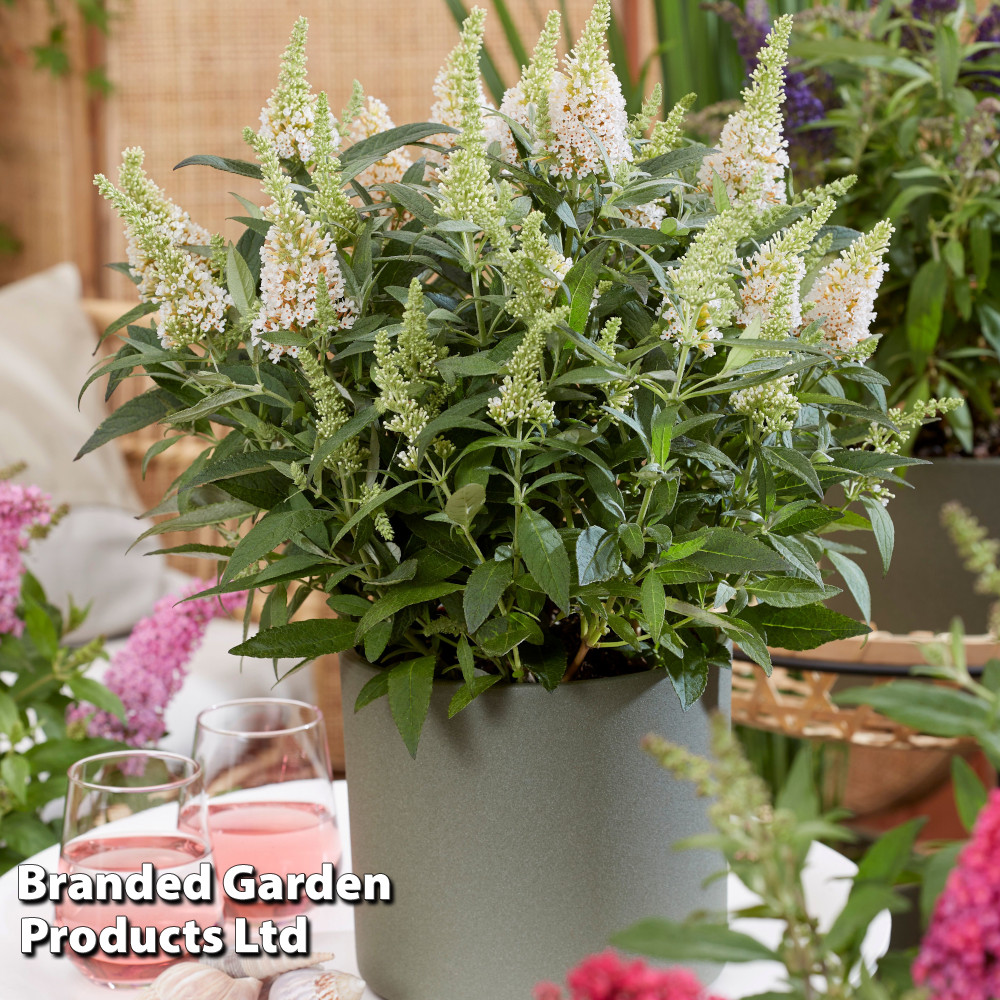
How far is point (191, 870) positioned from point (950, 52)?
30.7 inches

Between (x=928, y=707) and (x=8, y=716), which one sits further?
(x=8, y=716)

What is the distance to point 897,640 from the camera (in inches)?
32.7

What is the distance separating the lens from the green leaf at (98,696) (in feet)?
2.46

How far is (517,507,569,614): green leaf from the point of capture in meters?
0.40

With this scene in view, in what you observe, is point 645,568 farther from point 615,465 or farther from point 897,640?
point 897,640

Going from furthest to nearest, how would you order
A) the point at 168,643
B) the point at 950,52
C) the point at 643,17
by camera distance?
the point at 643,17
the point at 950,52
the point at 168,643

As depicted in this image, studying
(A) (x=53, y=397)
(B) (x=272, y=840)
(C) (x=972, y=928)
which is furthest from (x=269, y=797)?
(A) (x=53, y=397)

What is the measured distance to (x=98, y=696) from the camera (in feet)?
2.46

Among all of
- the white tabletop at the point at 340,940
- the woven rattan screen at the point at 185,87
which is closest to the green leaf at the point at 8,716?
the white tabletop at the point at 340,940

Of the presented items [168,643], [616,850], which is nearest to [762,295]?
[616,850]

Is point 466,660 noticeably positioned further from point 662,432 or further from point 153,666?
point 153,666

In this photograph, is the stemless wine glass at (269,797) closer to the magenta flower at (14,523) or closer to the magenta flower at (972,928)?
the magenta flower at (14,523)

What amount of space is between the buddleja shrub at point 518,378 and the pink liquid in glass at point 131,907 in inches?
5.3

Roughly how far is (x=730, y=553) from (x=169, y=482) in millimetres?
1474
